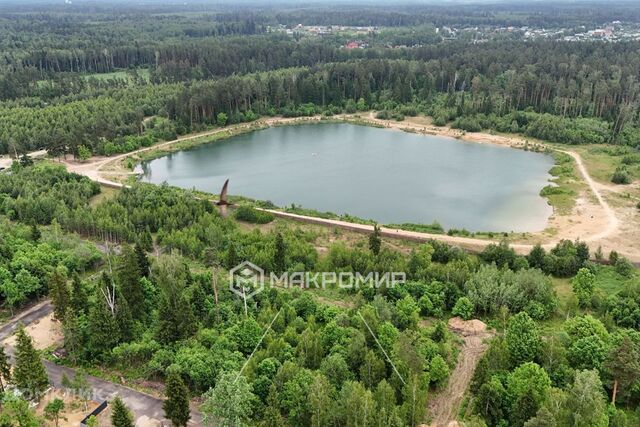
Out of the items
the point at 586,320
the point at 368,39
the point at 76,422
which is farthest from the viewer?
the point at 368,39

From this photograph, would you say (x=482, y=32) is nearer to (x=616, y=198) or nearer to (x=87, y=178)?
(x=616, y=198)

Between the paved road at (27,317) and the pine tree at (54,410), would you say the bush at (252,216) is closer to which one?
the paved road at (27,317)

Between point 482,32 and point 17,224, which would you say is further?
point 482,32

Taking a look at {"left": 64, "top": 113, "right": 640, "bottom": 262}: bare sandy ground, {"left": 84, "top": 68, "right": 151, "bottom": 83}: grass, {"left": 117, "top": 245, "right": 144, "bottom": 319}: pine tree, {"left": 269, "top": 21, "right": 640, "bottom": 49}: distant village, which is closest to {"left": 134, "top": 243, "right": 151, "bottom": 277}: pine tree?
{"left": 117, "top": 245, "right": 144, "bottom": 319}: pine tree

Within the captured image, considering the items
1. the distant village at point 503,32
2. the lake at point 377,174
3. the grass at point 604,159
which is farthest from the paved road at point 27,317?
the distant village at point 503,32

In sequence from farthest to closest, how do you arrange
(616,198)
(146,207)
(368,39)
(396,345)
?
(368,39) < (616,198) < (146,207) < (396,345)

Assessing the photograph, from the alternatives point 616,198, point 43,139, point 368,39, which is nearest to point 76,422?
point 616,198

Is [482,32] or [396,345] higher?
[482,32]
